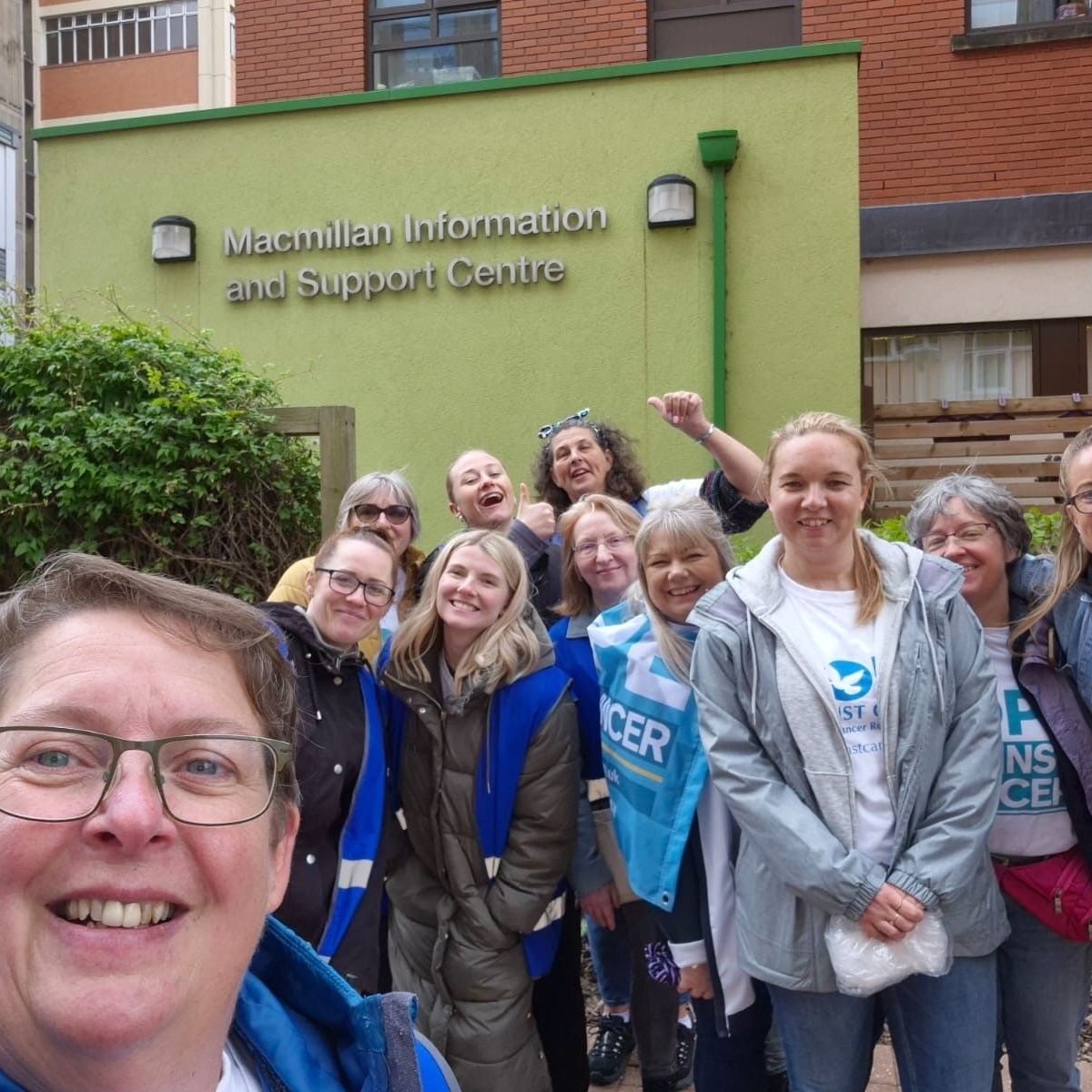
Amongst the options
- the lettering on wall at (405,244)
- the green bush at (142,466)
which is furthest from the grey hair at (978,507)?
the lettering on wall at (405,244)

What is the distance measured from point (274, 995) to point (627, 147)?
7680 mm

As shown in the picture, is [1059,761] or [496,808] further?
[496,808]

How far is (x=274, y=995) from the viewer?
5.14 feet

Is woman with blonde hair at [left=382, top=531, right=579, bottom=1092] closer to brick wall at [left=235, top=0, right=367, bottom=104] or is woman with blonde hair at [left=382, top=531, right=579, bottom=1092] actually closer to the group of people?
the group of people

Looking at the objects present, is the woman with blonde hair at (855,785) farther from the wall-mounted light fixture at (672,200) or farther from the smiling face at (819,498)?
the wall-mounted light fixture at (672,200)

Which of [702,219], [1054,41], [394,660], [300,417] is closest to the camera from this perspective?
[394,660]

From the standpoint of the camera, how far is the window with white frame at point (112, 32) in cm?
2730

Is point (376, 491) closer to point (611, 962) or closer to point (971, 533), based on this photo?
point (611, 962)

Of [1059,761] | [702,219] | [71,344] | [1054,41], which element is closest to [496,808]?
[1059,761]

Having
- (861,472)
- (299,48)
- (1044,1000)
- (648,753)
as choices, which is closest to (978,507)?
(861,472)

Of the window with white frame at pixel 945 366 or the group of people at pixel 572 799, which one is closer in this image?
the group of people at pixel 572 799

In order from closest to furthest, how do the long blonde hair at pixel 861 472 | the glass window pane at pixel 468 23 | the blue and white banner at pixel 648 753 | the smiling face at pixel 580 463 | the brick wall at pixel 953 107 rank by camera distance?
the long blonde hair at pixel 861 472
the blue and white banner at pixel 648 753
the smiling face at pixel 580 463
the brick wall at pixel 953 107
the glass window pane at pixel 468 23

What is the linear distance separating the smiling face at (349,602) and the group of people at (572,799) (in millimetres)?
12

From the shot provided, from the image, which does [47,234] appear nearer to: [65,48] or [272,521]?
[272,521]
